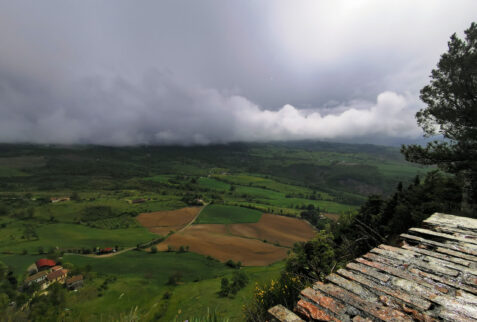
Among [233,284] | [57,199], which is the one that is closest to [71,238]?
[57,199]

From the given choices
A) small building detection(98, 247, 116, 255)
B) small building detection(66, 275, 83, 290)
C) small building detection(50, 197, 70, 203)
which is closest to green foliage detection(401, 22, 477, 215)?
small building detection(66, 275, 83, 290)

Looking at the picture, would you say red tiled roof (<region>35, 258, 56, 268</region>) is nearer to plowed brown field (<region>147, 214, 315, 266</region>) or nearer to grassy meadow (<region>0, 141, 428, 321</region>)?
grassy meadow (<region>0, 141, 428, 321</region>)

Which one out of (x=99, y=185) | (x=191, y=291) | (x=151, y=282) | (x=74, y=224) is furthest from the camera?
(x=99, y=185)

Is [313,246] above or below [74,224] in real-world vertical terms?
above

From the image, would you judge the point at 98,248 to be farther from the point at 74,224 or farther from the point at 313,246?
the point at 313,246

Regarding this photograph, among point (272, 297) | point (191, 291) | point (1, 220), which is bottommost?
point (1, 220)

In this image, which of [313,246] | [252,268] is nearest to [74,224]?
[252,268]
